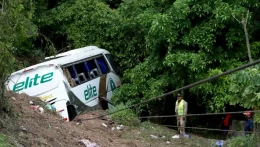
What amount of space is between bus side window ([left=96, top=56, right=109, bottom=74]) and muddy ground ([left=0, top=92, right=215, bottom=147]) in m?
2.07

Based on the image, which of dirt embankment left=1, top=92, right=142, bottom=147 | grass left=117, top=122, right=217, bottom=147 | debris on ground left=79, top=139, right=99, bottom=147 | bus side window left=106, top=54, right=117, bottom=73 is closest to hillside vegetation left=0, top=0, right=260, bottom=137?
bus side window left=106, top=54, right=117, bottom=73

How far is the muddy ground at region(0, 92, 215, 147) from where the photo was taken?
716cm

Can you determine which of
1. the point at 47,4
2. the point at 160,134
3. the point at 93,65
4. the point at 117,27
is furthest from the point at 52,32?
the point at 160,134

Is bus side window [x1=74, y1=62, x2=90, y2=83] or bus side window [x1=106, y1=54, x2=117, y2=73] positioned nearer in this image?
bus side window [x1=74, y1=62, x2=90, y2=83]

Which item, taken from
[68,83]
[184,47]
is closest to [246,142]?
[184,47]

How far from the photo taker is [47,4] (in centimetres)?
1723

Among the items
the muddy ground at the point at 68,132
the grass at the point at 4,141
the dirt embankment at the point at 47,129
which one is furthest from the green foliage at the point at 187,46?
the grass at the point at 4,141

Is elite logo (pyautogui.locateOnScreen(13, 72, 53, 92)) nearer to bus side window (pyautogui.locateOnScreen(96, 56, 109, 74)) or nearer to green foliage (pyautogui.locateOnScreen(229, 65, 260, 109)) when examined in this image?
bus side window (pyautogui.locateOnScreen(96, 56, 109, 74))

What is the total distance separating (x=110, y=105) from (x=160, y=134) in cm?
245

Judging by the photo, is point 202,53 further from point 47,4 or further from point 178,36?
point 47,4

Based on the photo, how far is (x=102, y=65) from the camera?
13438mm

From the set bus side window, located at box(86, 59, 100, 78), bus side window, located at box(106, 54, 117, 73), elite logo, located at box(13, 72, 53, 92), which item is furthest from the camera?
bus side window, located at box(106, 54, 117, 73)

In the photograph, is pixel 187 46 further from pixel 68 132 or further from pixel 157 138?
pixel 68 132

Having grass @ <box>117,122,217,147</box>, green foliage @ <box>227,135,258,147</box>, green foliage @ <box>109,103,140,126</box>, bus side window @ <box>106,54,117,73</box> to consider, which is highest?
bus side window @ <box>106,54,117,73</box>
